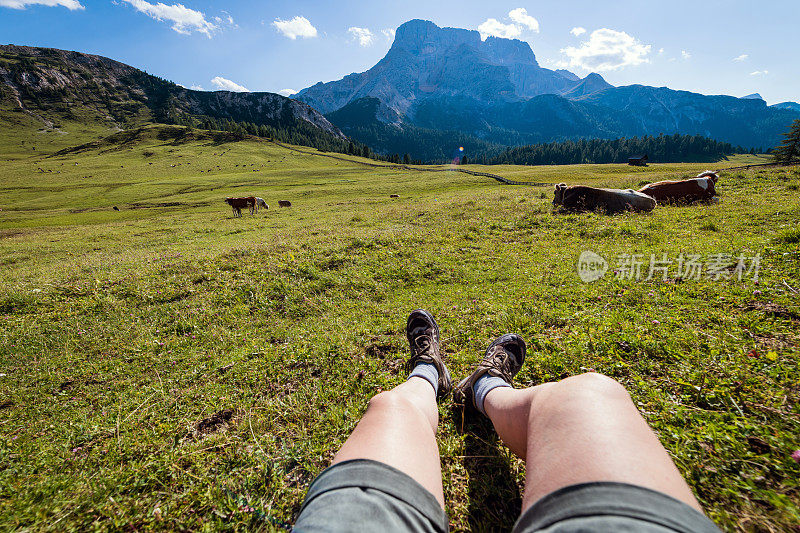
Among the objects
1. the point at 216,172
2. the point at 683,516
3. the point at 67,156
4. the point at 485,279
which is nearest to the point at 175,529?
the point at 683,516

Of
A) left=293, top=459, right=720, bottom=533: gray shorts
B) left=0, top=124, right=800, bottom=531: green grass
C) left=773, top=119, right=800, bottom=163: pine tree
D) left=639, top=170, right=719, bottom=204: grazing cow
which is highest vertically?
left=773, top=119, right=800, bottom=163: pine tree

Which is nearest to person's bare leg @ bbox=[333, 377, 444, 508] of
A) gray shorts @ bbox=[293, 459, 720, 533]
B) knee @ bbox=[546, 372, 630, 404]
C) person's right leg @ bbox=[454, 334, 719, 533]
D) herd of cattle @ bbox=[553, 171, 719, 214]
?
gray shorts @ bbox=[293, 459, 720, 533]

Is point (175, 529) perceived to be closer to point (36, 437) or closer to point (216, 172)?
point (36, 437)

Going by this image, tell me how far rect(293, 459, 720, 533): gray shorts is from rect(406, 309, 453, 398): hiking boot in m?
2.37

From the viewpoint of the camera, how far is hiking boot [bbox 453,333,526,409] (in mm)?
4293

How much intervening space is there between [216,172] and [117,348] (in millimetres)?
90262

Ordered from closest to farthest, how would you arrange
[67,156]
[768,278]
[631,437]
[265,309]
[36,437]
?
1. [631,437]
2. [36,437]
3. [768,278]
4. [265,309]
5. [67,156]

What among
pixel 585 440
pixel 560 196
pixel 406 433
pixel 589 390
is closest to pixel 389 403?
pixel 406 433

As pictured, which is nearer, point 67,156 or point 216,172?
point 216,172

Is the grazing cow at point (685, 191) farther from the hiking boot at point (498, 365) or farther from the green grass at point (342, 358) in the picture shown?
the hiking boot at point (498, 365)

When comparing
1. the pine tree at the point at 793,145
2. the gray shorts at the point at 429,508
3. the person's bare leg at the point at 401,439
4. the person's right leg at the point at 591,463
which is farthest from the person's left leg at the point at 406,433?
the pine tree at the point at 793,145

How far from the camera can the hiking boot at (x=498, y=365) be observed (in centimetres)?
429

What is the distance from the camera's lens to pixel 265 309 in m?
8.11

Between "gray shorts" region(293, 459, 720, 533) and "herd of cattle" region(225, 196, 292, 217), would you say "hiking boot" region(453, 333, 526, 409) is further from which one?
"herd of cattle" region(225, 196, 292, 217)
